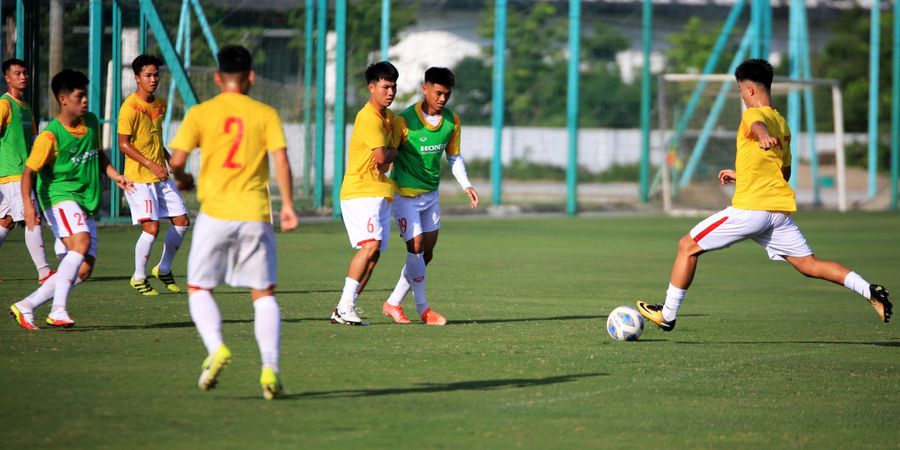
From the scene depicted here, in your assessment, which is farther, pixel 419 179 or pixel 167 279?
pixel 167 279

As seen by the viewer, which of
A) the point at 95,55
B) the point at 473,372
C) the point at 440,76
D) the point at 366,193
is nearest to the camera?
the point at 473,372

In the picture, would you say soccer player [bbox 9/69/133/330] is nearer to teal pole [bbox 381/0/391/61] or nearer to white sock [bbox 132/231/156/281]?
white sock [bbox 132/231/156/281]

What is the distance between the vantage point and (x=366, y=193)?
10.1 metres

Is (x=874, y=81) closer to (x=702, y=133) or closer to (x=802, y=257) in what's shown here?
(x=702, y=133)

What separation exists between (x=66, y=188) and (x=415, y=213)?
273 centimetres

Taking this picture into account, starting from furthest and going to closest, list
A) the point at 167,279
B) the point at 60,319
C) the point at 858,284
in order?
the point at 167,279, the point at 858,284, the point at 60,319

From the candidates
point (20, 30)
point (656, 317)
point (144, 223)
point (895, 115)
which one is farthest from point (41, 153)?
point (895, 115)

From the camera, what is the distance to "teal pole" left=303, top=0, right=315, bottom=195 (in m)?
25.4

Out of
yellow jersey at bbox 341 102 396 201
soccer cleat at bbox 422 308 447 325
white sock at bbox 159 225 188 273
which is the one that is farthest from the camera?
white sock at bbox 159 225 188 273

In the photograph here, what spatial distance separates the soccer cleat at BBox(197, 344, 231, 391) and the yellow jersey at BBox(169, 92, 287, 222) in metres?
0.72

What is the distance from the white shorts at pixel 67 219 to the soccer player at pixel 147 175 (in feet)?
6.97

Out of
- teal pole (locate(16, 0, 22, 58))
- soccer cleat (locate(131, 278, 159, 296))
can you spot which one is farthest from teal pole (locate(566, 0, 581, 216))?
soccer cleat (locate(131, 278, 159, 296))

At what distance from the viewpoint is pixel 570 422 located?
673 centimetres

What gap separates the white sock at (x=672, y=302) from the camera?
9.82 m
